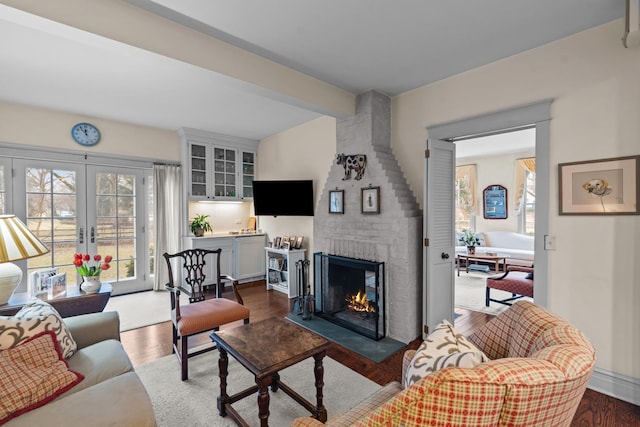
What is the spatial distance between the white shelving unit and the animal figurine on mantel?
170 centimetres

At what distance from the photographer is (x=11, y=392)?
4.43 ft

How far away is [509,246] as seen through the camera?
6.81m

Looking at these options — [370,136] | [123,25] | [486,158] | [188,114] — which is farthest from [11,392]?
[486,158]

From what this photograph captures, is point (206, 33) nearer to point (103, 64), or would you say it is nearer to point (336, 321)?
point (103, 64)

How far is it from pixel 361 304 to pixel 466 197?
5471 mm

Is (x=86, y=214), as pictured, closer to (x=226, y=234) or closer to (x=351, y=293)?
(x=226, y=234)

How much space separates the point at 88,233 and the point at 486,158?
833cm

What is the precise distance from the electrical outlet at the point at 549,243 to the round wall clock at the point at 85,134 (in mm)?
5694

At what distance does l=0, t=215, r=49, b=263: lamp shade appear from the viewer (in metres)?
1.96

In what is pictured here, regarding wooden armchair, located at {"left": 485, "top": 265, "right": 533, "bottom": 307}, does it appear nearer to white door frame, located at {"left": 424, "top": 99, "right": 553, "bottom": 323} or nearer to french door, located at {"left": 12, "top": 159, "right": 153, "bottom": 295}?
white door frame, located at {"left": 424, "top": 99, "right": 553, "bottom": 323}

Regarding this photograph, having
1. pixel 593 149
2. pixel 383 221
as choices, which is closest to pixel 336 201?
pixel 383 221

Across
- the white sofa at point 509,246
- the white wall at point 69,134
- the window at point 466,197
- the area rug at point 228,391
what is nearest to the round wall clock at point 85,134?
the white wall at point 69,134

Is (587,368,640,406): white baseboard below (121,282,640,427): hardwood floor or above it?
above

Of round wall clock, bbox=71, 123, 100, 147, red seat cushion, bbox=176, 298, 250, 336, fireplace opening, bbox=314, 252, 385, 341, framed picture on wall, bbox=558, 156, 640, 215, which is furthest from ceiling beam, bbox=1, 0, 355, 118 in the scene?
round wall clock, bbox=71, 123, 100, 147
